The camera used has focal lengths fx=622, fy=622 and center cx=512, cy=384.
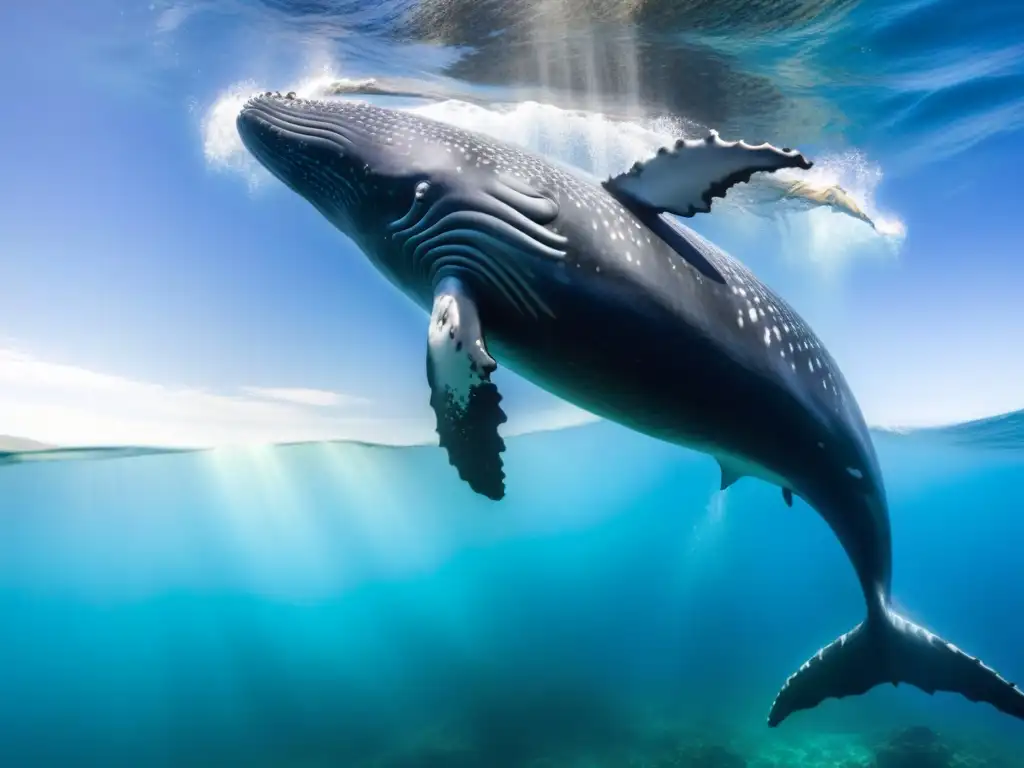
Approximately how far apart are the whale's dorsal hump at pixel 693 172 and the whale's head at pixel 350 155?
1.07 meters

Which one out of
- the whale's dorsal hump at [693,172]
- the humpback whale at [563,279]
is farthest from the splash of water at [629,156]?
the whale's dorsal hump at [693,172]

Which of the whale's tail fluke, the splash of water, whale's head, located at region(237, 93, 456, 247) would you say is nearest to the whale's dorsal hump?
whale's head, located at region(237, 93, 456, 247)

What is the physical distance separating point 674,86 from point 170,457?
30600mm

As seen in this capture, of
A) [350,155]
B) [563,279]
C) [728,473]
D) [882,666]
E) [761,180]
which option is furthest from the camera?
[761,180]

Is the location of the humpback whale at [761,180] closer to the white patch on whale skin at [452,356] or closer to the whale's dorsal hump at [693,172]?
the whale's dorsal hump at [693,172]

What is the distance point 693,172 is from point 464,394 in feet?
5.63

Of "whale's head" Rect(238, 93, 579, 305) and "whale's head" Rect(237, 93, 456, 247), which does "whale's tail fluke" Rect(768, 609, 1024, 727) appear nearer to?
"whale's head" Rect(238, 93, 579, 305)

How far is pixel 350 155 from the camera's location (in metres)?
3.66

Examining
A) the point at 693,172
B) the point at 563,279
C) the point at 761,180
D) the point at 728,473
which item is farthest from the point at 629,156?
the point at 563,279

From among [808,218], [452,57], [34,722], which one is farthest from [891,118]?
[34,722]

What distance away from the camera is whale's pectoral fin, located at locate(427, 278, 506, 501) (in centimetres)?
299

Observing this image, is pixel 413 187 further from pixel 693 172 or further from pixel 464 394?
pixel 693 172

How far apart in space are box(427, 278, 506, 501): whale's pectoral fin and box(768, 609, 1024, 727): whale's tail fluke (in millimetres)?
4239

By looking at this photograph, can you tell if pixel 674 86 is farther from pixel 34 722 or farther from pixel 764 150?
pixel 34 722
